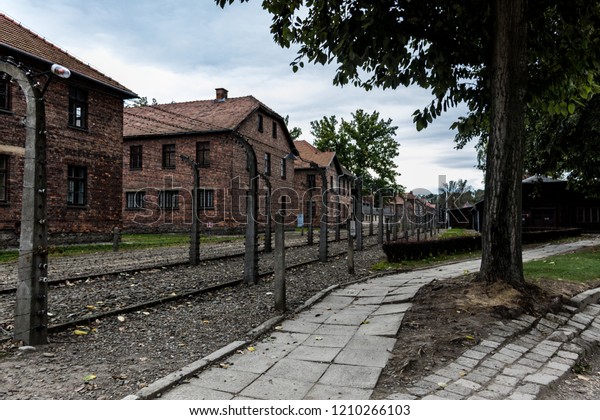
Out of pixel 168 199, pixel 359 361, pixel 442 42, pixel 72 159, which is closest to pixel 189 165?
pixel 168 199

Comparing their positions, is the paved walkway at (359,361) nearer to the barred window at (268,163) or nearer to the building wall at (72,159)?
the building wall at (72,159)

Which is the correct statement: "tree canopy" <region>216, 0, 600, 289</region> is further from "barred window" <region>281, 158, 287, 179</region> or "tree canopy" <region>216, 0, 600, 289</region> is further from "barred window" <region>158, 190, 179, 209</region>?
"barred window" <region>281, 158, 287, 179</region>

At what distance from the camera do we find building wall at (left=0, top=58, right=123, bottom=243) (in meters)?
17.4

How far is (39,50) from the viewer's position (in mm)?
18344

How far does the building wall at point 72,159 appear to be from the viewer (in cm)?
1738

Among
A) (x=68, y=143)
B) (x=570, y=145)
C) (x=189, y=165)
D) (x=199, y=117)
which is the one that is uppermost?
(x=199, y=117)

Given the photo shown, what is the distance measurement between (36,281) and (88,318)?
1.41 m

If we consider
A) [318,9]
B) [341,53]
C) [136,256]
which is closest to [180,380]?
[341,53]

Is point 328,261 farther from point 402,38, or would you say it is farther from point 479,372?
point 479,372

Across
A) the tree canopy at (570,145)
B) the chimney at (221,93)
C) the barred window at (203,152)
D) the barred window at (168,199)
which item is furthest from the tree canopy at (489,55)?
the chimney at (221,93)

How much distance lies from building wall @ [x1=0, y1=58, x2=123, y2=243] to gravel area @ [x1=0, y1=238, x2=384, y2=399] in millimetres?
9904

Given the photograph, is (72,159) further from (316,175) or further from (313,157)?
(316,175)

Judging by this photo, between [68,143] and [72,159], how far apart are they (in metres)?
0.69

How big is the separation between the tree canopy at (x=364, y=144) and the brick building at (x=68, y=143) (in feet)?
118
